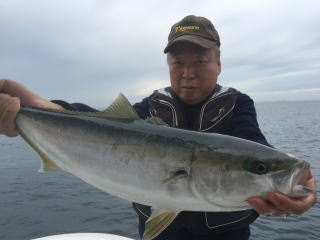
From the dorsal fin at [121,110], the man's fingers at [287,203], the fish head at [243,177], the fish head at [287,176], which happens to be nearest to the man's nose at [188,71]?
the dorsal fin at [121,110]

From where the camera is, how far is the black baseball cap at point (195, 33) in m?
4.38

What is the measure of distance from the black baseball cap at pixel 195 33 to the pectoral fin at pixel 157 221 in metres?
2.43

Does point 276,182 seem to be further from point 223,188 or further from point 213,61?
point 213,61

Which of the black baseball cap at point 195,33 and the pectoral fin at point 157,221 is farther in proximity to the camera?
the black baseball cap at point 195,33

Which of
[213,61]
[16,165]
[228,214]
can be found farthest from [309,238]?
[16,165]

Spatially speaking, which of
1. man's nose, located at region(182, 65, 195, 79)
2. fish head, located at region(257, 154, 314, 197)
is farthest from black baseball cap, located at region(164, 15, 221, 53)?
fish head, located at region(257, 154, 314, 197)

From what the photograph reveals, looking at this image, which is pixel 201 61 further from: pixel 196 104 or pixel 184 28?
pixel 196 104

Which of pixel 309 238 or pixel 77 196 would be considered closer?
pixel 309 238

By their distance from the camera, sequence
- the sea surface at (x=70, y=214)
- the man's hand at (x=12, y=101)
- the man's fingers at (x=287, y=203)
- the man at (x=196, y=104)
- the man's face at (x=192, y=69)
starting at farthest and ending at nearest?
the sea surface at (x=70, y=214), the man's face at (x=192, y=69), the man at (x=196, y=104), the man's hand at (x=12, y=101), the man's fingers at (x=287, y=203)

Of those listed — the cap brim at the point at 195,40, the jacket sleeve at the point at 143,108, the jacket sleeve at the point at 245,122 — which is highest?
the cap brim at the point at 195,40

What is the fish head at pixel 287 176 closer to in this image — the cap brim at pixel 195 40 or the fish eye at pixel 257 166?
the fish eye at pixel 257 166

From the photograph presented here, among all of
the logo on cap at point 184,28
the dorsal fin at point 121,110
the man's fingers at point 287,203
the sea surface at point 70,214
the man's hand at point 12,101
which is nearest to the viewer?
the man's fingers at point 287,203

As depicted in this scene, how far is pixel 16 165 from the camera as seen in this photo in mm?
22891

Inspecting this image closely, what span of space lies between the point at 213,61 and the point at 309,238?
927 centimetres
